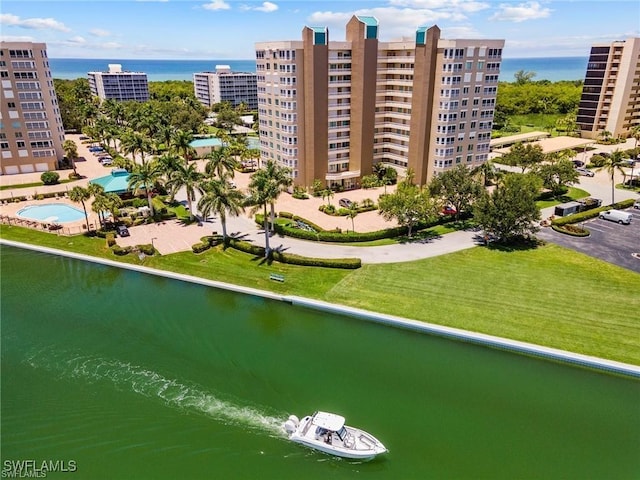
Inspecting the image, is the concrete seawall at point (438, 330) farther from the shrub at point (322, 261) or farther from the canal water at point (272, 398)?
the shrub at point (322, 261)

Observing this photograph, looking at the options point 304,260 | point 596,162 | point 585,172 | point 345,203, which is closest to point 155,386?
point 304,260

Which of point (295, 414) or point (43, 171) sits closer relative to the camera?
point (295, 414)

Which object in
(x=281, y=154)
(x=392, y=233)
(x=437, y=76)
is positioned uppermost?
(x=437, y=76)

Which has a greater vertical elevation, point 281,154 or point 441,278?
point 281,154

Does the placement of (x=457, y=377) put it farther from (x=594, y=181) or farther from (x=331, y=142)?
(x=594, y=181)

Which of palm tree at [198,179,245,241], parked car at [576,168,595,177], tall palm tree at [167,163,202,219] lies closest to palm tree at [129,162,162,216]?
tall palm tree at [167,163,202,219]

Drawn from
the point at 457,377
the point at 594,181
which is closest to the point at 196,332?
the point at 457,377

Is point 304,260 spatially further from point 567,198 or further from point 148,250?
point 567,198
